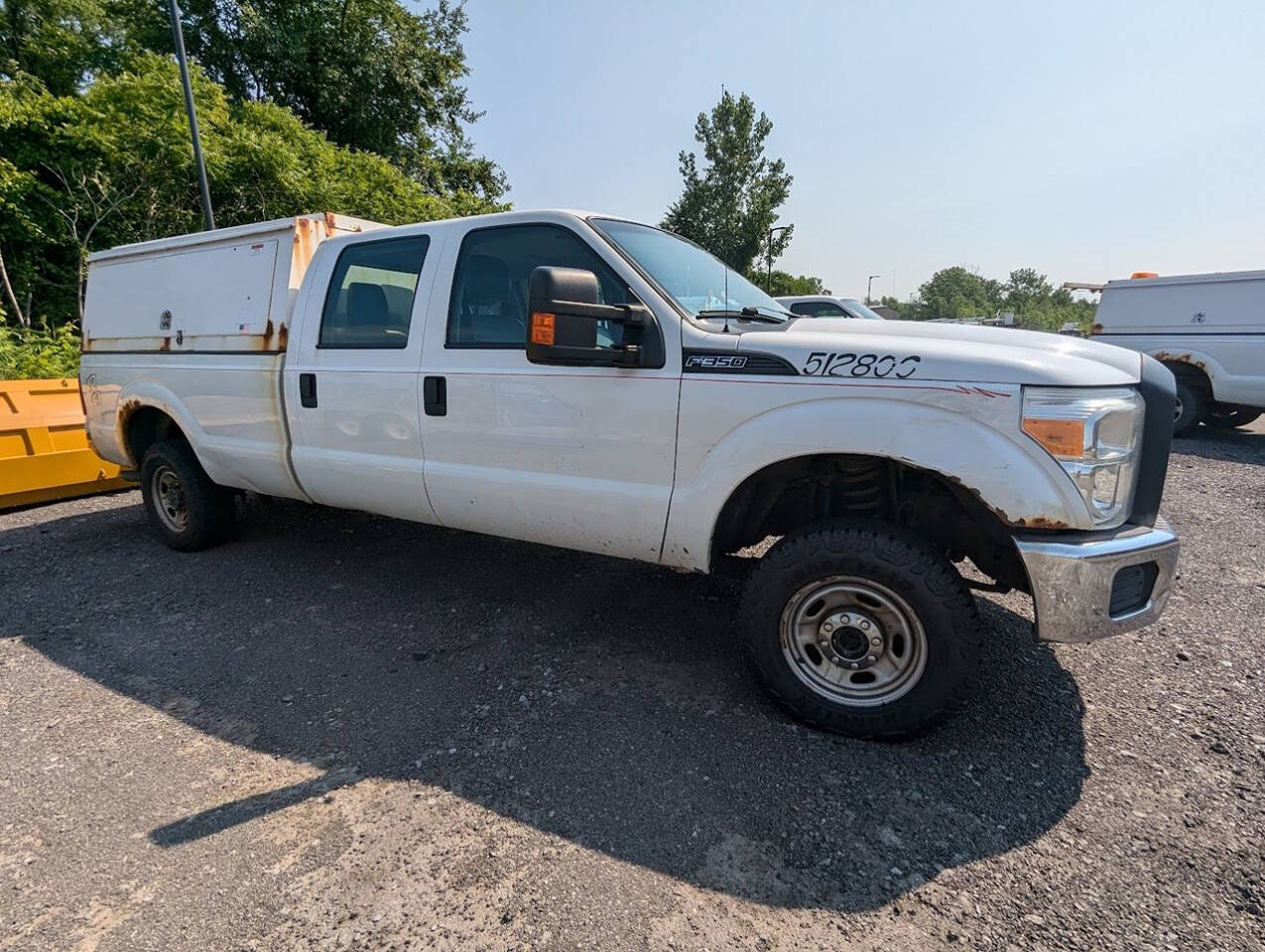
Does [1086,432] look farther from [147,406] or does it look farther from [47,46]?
[47,46]

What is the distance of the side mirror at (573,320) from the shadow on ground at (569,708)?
1.47 m

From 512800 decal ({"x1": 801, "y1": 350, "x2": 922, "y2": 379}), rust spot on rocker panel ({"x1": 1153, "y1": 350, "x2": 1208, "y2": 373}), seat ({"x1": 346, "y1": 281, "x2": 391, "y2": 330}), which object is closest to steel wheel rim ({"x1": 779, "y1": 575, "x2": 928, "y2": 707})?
512800 decal ({"x1": 801, "y1": 350, "x2": 922, "y2": 379})

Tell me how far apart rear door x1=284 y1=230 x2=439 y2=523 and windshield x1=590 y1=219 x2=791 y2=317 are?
3.40ft

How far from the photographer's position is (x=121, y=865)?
197 centimetres

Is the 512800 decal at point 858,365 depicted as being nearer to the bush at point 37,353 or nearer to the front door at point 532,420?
the front door at point 532,420

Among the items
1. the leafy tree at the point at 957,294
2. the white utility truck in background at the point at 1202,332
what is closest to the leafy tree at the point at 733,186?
the white utility truck in background at the point at 1202,332

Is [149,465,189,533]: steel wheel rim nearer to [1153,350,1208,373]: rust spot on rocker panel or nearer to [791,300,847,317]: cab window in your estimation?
[791,300,847,317]: cab window

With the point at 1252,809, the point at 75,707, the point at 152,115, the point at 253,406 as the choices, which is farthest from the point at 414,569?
the point at 152,115

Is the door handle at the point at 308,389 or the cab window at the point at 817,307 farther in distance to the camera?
the cab window at the point at 817,307

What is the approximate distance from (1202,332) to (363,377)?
10.4m

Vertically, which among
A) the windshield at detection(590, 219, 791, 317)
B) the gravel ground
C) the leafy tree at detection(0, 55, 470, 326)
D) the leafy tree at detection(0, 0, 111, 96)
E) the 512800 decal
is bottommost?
the gravel ground

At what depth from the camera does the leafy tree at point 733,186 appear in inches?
1475

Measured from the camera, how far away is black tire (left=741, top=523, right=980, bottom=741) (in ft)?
7.57

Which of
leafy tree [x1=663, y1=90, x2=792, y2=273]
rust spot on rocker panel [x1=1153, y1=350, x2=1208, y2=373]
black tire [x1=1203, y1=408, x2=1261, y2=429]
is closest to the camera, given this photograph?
rust spot on rocker panel [x1=1153, y1=350, x2=1208, y2=373]
